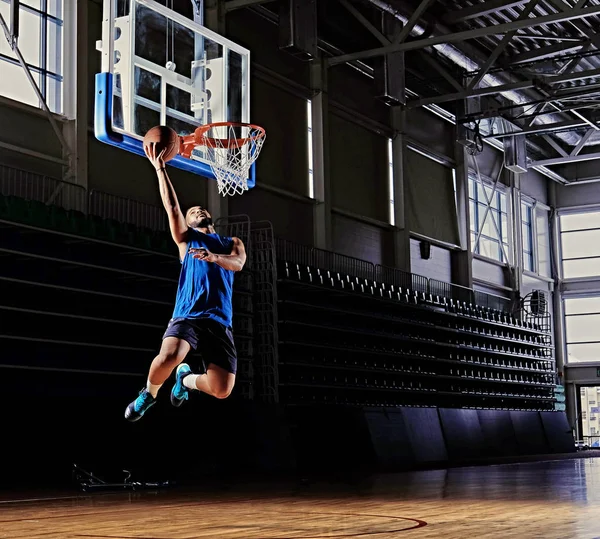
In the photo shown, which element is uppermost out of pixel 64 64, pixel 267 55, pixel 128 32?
pixel 267 55

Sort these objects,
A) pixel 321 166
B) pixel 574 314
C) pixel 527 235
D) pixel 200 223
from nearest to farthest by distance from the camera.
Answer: pixel 200 223, pixel 321 166, pixel 527 235, pixel 574 314

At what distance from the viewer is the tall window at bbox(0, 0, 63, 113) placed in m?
15.6

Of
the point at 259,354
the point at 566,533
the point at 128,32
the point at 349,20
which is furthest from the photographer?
the point at 349,20

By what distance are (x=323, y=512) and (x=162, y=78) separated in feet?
18.8

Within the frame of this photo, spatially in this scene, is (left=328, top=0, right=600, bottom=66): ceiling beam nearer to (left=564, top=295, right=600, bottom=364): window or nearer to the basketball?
the basketball

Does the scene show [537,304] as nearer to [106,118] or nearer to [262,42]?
[262,42]

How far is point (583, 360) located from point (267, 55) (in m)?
19.2

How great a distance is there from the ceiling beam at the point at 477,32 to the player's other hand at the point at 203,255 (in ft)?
44.8

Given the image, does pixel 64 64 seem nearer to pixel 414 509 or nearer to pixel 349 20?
pixel 349 20

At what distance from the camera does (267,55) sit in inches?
840

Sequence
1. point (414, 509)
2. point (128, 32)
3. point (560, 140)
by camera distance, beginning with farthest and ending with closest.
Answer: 1. point (560, 140)
2. point (128, 32)
3. point (414, 509)

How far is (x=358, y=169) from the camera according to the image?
2430cm

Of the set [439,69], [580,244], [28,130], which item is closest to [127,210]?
[28,130]

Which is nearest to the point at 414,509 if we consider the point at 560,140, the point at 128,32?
the point at 128,32
